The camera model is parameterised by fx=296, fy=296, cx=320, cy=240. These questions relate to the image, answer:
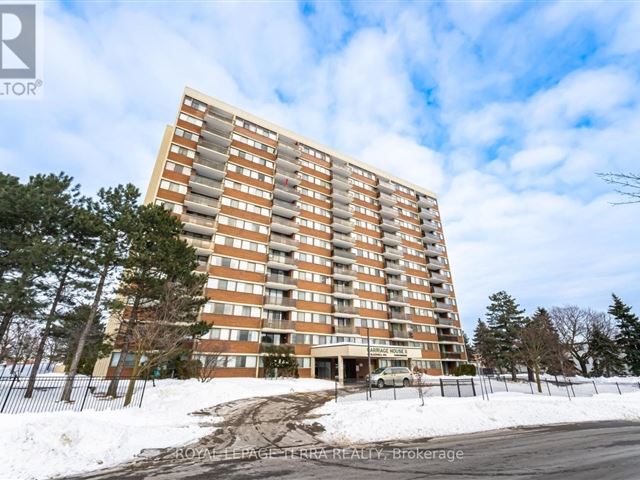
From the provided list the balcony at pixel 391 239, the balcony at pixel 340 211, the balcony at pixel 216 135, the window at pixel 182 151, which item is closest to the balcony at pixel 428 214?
the balcony at pixel 391 239

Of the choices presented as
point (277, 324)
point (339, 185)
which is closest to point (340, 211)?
point (339, 185)

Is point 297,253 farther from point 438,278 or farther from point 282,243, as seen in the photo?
point 438,278

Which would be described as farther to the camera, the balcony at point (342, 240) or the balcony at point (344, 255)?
the balcony at point (342, 240)

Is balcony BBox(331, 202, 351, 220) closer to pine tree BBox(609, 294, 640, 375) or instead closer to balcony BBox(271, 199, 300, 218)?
balcony BBox(271, 199, 300, 218)

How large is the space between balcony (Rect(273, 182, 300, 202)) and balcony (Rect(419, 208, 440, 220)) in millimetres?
32046

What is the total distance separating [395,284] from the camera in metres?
51.4

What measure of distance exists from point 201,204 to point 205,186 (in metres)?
2.68

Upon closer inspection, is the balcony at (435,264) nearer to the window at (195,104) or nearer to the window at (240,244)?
the window at (240,244)

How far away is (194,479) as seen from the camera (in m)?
7.07

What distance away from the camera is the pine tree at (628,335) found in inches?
1773

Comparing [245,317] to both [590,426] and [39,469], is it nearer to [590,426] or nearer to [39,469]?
[39,469]

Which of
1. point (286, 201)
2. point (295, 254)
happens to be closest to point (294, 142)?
point (286, 201)

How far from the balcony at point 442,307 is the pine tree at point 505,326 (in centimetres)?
760

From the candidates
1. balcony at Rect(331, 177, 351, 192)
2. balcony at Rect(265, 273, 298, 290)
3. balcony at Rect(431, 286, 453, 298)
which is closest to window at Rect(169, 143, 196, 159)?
balcony at Rect(265, 273, 298, 290)
